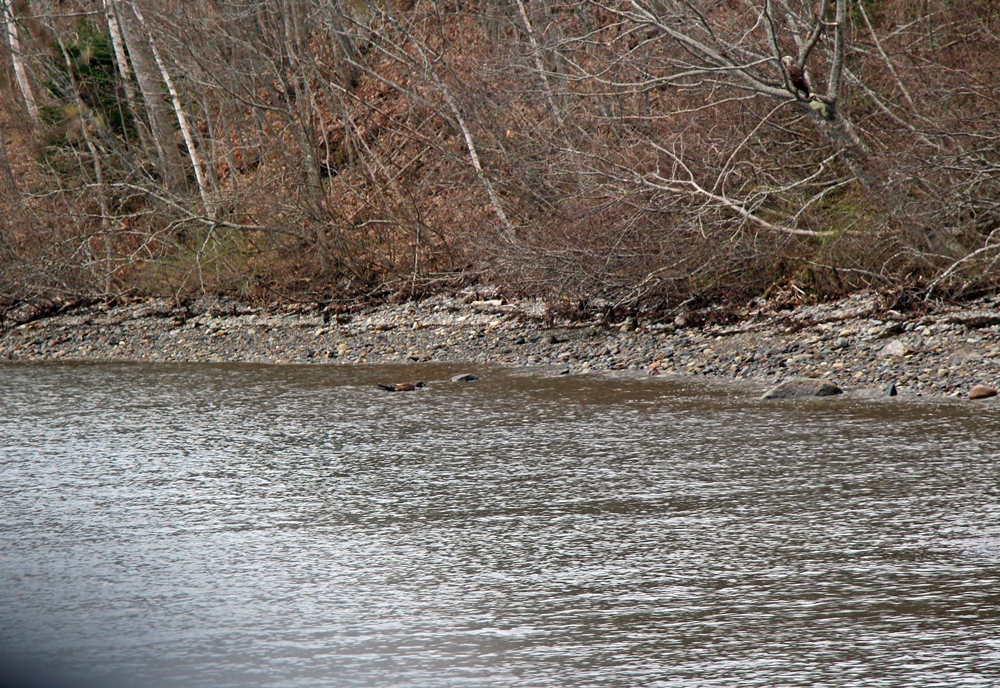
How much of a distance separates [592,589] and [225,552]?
1.82 m

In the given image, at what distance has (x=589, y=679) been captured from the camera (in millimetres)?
3660

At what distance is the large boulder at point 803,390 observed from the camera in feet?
29.3

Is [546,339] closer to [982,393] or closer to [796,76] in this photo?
[796,76]

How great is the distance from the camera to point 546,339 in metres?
12.6

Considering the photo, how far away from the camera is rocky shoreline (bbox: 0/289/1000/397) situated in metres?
9.61

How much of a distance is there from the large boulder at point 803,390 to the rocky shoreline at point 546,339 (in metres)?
0.30

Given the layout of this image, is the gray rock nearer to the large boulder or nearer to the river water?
the large boulder

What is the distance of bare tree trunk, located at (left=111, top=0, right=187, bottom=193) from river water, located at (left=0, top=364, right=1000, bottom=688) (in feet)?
37.4

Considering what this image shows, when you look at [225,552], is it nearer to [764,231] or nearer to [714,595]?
[714,595]

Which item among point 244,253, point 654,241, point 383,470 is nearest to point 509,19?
point 244,253

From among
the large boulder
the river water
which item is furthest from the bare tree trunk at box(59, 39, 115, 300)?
the large boulder

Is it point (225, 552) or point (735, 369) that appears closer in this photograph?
point (225, 552)

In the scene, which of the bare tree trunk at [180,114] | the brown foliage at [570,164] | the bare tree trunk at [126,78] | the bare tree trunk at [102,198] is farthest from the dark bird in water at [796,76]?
the bare tree trunk at [126,78]

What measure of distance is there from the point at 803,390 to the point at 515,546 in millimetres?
4400
